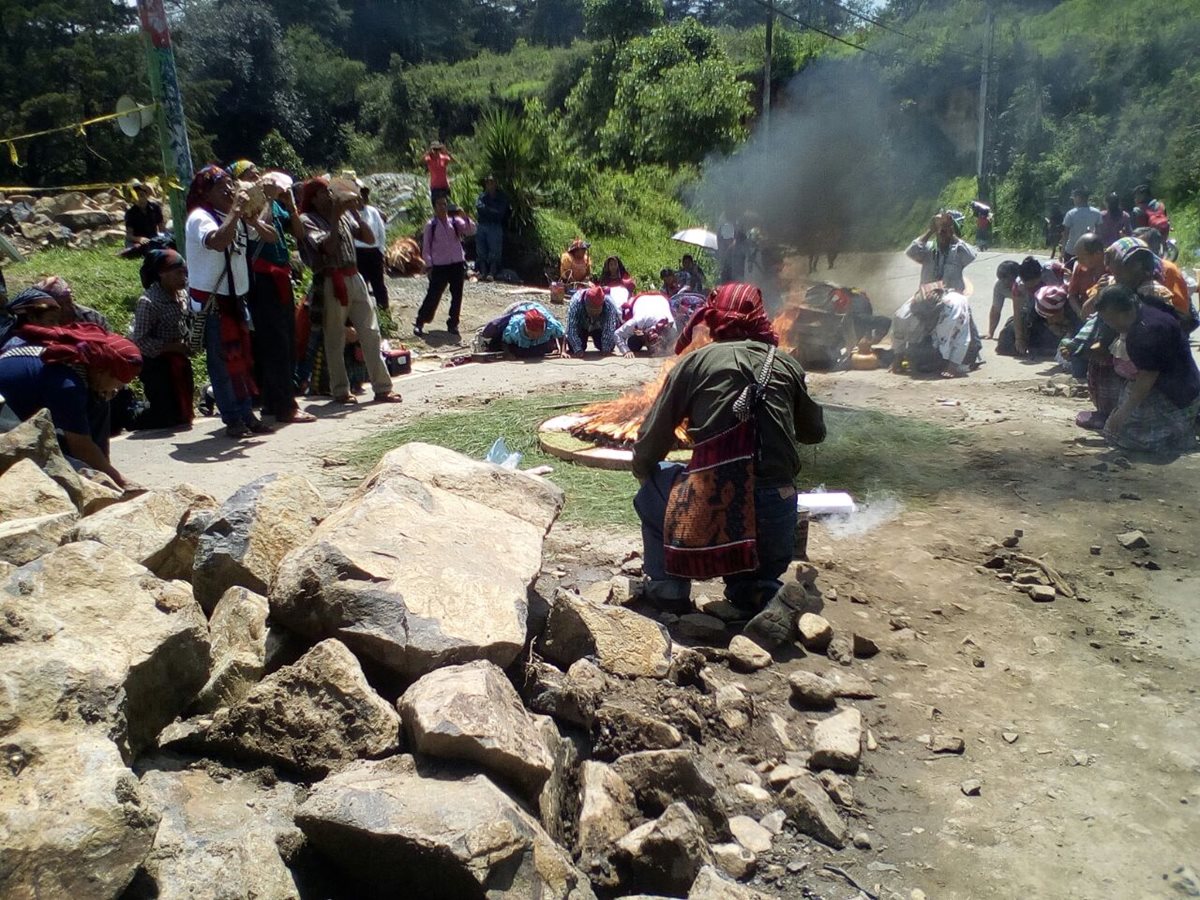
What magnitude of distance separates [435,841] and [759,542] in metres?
2.39

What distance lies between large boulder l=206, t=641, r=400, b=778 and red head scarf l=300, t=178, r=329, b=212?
5555mm

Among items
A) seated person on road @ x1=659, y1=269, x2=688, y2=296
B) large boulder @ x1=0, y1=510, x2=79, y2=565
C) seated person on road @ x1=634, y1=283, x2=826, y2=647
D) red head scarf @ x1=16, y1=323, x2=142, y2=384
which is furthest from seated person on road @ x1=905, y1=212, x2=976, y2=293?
large boulder @ x1=0, y1=510, x2=79, y2=565

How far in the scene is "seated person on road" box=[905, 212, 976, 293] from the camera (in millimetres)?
10898

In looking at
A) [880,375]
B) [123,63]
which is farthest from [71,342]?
[123,63]

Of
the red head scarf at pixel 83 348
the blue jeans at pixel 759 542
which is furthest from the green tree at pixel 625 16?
the blue jeans at pixel 759 542

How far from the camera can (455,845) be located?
2.22 metres

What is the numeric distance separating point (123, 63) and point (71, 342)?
22368 mm

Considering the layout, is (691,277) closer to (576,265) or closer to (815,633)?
(576,265)

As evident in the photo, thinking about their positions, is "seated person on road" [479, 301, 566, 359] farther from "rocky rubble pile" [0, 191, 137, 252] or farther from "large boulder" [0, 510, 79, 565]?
"rocky rubble pile" [0, 191, 137, 252]

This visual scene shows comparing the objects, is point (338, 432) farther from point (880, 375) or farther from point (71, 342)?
point (880, 375)

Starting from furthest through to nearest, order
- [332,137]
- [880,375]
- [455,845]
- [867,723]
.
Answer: [332,137]
[880,375]
[867,723]
[455,845]

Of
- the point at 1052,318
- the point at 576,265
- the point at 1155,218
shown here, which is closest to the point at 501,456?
the point at 1052,318

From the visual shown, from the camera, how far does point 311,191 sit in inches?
299

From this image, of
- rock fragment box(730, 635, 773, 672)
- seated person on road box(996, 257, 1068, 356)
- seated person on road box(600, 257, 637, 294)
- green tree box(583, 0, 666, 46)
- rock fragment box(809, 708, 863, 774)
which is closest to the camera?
rock fragment box(809, 708, 863, 774)
